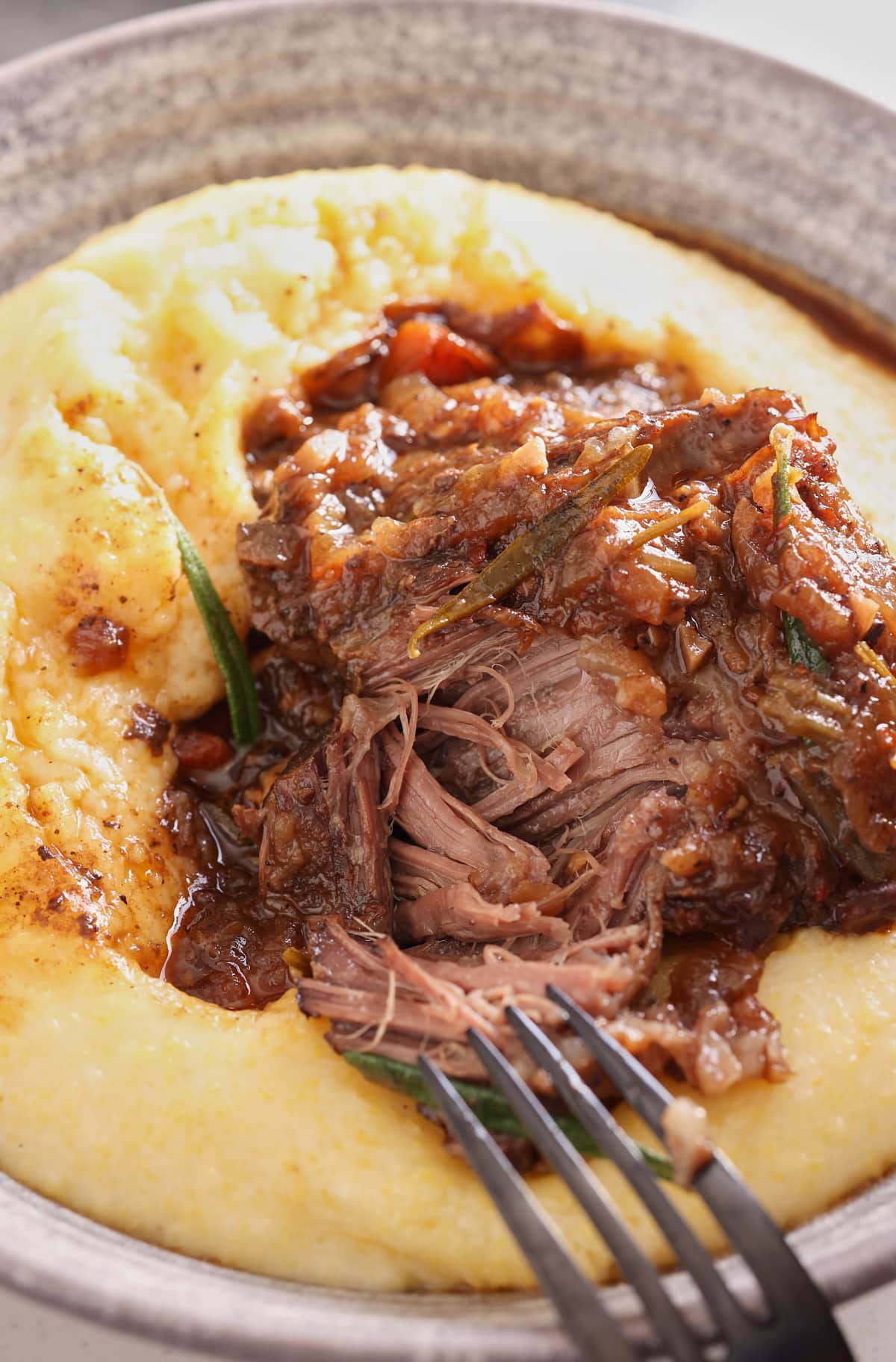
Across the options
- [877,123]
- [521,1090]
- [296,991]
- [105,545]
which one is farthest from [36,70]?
[521,1090]

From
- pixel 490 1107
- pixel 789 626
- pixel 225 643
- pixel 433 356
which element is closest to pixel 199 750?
pixel 225 643

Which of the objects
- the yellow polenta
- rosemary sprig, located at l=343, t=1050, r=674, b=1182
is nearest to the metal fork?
rosemary sprig, located at l=343, t=1050, r=674, b=1182

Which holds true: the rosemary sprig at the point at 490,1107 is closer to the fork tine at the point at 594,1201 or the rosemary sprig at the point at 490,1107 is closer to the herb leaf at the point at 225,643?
the fork tine at the point at 594,1201

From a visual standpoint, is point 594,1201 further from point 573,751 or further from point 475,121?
point 475,121

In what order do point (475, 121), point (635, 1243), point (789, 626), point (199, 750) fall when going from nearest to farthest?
point (635, 1243), point (789, 626), point (199, 750), point (475, 121)

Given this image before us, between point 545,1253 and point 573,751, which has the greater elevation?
point 573,751

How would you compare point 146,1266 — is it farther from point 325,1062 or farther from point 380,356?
point 380,356
